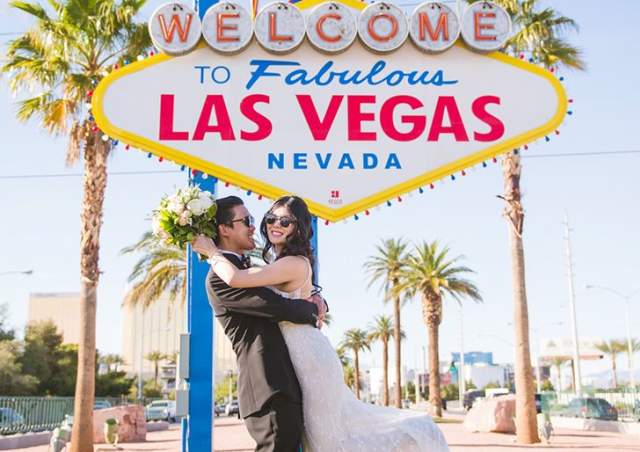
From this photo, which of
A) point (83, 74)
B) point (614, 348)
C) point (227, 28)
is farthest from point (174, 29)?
point (614, 348)

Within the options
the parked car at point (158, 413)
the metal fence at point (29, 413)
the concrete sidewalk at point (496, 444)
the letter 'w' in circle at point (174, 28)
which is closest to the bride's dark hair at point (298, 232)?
the letter 'w' in circle at point (174, 28)

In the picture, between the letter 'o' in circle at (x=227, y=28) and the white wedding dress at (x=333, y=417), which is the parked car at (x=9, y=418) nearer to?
the letter 'o' in circle at (x=227, y=28)

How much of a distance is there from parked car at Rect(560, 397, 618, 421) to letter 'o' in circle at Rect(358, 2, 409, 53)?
2533 cm

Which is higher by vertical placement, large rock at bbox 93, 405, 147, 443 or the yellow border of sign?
the yellow border of sign

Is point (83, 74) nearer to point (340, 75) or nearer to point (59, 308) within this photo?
point (340, 75)

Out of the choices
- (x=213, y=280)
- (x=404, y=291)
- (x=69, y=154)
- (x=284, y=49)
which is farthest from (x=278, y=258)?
(x=404, y=291)

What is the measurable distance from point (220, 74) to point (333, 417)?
170 inches

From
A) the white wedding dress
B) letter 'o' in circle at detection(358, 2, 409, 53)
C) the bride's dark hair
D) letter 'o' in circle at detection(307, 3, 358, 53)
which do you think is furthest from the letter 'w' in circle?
the white wedding dress

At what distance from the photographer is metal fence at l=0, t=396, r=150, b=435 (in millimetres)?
23500

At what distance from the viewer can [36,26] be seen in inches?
717

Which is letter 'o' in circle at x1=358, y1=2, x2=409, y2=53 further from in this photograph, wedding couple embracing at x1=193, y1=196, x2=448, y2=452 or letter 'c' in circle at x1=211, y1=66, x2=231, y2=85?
wedding couple embracing at x1=193, y1=196, x2=448, y2=452

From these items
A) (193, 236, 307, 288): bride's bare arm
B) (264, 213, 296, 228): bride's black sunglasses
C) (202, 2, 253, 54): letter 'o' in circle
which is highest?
(202, 2, 253, 54): letter 'o' in circle

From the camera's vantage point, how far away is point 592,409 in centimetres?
3047

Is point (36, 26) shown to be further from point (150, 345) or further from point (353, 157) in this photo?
point (150, 345)
